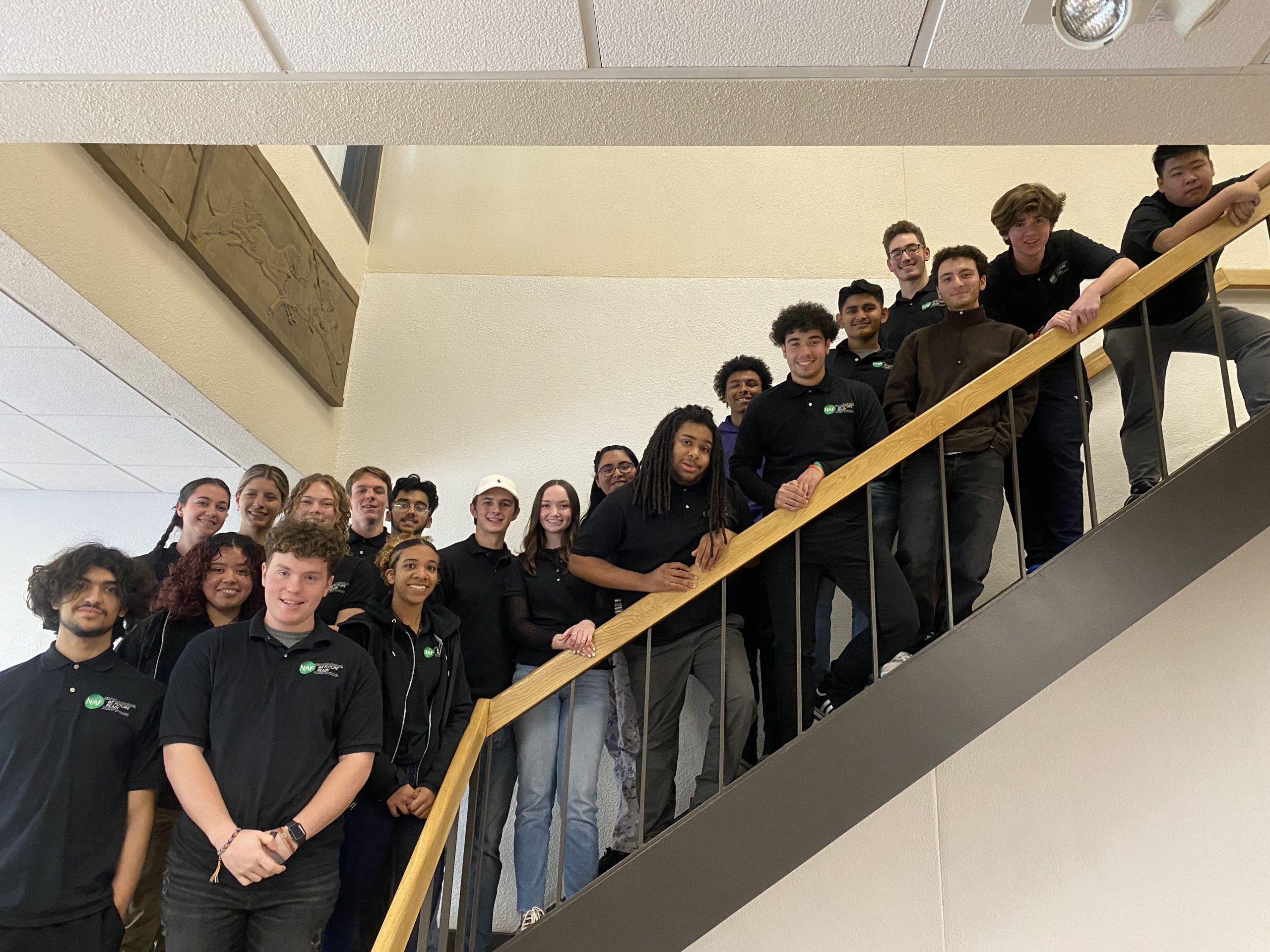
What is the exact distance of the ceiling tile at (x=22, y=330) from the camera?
3283 mm

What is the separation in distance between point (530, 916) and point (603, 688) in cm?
66


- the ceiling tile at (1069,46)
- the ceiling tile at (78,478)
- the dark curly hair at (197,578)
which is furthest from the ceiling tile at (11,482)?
the ceiling tile at (1069,46)

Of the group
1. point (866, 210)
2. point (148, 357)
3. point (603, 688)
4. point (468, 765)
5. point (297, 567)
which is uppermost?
point (866, 210)

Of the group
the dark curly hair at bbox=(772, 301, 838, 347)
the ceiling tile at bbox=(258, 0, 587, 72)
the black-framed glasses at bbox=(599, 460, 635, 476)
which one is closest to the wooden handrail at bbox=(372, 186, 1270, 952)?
the dark curly hair at bbox=(772, 301, 838, 347)

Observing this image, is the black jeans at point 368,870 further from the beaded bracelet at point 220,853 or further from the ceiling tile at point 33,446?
the ceiling tile at point 33,446

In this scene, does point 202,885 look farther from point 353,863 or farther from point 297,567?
point 297,567

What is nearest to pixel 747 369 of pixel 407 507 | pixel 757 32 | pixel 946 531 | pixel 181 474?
pixel 946 531

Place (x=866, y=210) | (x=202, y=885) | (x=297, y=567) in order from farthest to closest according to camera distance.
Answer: (x=866, y=210)
(x=297, y=567)
(x=202, y=885)

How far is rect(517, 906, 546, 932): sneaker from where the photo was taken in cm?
255

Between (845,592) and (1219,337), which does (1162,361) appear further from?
(845,592)

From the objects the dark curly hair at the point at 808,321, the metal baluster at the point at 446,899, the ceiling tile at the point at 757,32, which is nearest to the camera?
the ceiling tile at the point at 757,32

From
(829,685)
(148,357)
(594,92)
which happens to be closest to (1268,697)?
(829,685)

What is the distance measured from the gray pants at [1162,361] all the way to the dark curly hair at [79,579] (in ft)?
9.31

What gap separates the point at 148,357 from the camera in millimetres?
3658
